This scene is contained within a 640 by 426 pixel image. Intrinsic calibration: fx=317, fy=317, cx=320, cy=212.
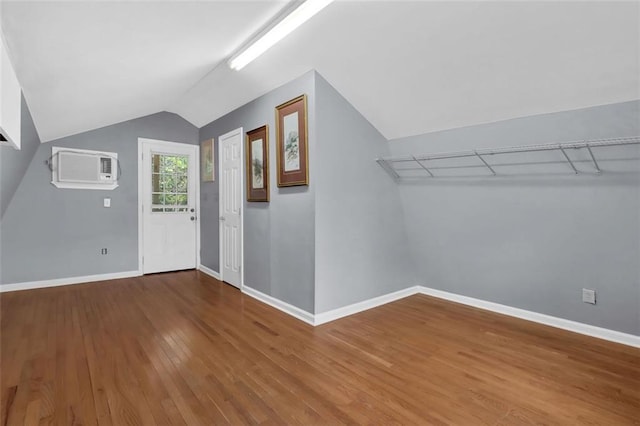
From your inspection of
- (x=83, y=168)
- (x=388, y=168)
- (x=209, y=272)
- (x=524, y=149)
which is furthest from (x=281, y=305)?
(x=83, y=168)

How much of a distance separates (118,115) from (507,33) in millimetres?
4579

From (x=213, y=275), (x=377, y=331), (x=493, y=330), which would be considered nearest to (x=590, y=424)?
(x=493, y=330)

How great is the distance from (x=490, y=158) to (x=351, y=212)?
1.48 m

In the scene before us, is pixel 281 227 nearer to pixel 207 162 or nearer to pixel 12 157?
pixel 207 162

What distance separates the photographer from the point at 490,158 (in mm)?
3146

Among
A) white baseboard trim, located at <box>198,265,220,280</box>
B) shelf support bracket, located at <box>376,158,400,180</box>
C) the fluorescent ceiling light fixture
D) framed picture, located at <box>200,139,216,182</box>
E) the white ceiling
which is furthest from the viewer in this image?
framed picture, located at <box>200,139,216,182</box>

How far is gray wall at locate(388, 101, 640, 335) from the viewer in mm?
2527

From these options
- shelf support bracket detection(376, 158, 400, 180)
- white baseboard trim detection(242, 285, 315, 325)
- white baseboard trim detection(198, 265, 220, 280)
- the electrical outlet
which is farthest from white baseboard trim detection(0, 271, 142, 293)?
the electrical outlet

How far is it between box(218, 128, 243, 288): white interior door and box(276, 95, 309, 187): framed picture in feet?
3.28

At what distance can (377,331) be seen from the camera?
288 cm

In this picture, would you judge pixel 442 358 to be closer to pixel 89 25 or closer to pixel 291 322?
pixel 291 322

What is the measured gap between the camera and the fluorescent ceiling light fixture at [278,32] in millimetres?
2158

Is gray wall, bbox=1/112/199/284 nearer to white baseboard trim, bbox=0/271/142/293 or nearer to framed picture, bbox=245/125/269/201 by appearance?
white baseboard trim, bbox=0/271/142/293

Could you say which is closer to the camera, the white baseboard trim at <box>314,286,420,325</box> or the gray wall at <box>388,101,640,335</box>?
the gray wall at <box>388,101,640,335</box>
